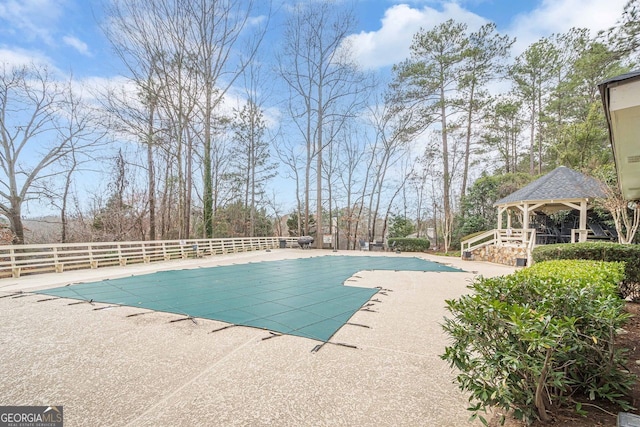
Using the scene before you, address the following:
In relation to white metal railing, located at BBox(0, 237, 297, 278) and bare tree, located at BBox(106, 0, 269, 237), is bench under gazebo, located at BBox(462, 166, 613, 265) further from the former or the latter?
bare tree, located at BBox(106, 0, 269, 237)

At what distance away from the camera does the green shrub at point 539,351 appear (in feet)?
4.09

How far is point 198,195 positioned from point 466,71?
52.6 ft

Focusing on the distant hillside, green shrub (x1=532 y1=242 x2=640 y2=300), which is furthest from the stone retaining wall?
the distant hillside

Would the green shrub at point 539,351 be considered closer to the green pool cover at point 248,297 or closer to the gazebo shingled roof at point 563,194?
the green pool cover at point 248,297

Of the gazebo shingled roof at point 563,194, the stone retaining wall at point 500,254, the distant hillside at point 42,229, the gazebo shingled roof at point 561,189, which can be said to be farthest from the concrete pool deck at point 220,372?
the gazebo shingled roof at point 561,189

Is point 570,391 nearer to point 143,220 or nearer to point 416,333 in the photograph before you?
point 416,333

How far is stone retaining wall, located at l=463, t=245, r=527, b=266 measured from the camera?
9.10m

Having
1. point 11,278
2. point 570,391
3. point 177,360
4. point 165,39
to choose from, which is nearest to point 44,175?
point 11,278

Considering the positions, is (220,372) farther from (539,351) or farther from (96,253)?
(96,253)

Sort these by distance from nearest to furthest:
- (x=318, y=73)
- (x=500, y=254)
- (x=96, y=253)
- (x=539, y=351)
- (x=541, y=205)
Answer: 1. (x=539, y=351)
2. (x=96, y=253)
3. (x=500, y=254)
4. (x=541, y=205)
5. (x=318, y=73)

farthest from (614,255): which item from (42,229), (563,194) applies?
(42,229)

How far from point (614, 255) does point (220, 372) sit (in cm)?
607

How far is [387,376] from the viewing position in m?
2.13

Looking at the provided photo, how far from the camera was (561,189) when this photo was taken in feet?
32.3
